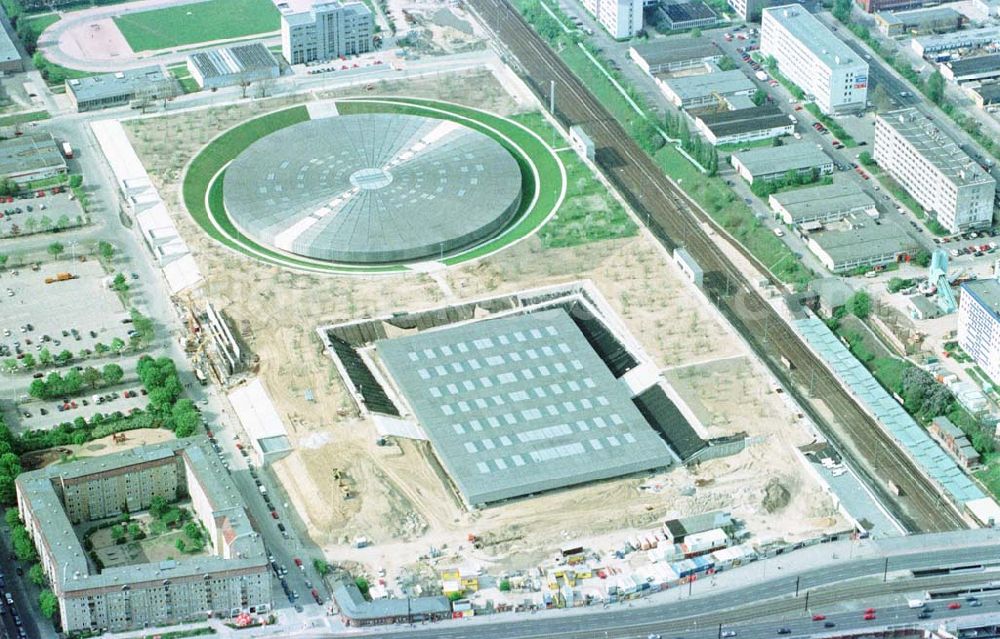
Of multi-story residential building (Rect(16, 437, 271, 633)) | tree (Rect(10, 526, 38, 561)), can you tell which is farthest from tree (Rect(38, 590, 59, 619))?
tree (Rect(10, 526, 38, 561))

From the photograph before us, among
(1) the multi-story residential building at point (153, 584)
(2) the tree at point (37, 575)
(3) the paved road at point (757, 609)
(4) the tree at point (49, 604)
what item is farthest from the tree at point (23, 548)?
(3) the paved road at point (757, 609)

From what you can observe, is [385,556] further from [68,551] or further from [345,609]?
[68,551]

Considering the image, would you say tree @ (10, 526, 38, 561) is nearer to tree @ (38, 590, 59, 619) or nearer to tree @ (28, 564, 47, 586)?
tree @ (28, 564, 47, 586)

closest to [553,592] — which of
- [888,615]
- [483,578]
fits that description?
[483,578]

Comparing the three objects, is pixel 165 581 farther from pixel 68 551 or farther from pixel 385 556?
pixel 385 556

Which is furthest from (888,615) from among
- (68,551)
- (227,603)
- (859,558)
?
(68,551)

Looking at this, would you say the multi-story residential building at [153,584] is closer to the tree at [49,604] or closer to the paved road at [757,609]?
the tree at [49,604]

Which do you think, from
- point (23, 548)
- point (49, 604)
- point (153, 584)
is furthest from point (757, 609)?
point (23, 548)
